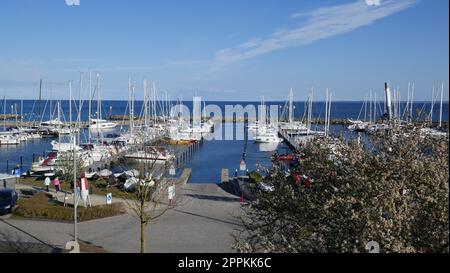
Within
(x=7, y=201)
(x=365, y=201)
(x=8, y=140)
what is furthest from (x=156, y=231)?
(x=8, y=140)

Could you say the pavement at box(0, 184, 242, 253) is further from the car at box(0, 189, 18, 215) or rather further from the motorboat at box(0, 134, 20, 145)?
the motorboat at box(0, 134, 20, 145)

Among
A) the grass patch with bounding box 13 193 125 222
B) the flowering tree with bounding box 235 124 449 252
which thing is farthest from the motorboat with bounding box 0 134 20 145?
the flowering tree with bounding box 235 124 449 252

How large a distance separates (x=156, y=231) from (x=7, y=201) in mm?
7811

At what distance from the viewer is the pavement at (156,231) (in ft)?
57.6

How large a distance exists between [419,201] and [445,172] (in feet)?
2.38

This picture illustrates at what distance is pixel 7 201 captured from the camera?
22.4 m

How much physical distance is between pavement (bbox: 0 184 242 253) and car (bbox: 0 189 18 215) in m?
0.70

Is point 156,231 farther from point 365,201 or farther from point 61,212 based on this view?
point 365,201

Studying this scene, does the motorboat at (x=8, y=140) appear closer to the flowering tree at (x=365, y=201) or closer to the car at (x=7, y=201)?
the car at (x=7, y=201)

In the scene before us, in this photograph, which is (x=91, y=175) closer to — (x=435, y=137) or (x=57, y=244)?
(x=57, y=244)

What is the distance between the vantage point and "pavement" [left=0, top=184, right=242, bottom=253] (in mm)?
17547

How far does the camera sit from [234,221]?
21.6 m

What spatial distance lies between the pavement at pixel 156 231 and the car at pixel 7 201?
70cm
